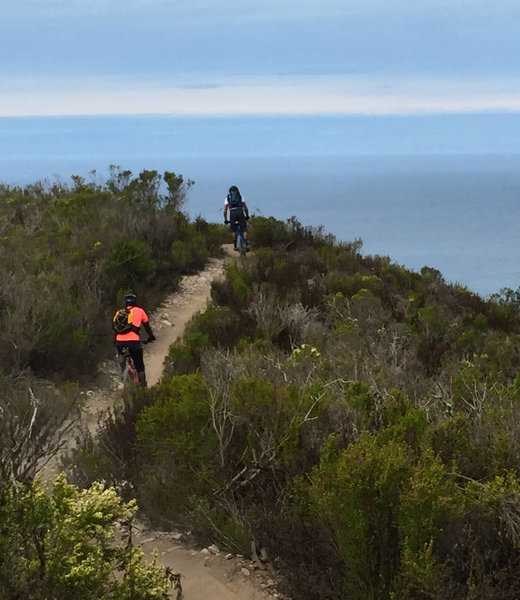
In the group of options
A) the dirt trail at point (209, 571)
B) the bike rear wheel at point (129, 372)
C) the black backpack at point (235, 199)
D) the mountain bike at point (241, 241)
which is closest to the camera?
the dirt trail at point (209, 571)

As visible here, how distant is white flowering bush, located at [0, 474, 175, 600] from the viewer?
10.0 ft

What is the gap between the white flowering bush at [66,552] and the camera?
3.06 meters

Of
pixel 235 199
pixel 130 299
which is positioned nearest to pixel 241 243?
pixel 235 199

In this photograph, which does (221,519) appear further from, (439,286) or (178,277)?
(439,286)

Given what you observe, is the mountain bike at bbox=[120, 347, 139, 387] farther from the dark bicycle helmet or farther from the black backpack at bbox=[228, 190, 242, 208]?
the black backpack at bbox=[228, 190, 242, 208]

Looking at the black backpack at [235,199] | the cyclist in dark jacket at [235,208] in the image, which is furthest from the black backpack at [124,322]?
the black backpack at [235,199]

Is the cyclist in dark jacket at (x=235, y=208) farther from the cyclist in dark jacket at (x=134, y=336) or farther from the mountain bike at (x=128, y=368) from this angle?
the mountain bike at (x=128, y=368)

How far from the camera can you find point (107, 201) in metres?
17.0

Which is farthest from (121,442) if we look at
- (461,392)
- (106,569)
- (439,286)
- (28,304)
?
(439,286)

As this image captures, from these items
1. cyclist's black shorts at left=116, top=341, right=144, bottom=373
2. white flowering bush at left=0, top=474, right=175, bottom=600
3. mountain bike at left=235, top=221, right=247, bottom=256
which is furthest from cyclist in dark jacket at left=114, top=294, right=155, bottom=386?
mountain bike at left=235, top=221, right=247, bottom=256

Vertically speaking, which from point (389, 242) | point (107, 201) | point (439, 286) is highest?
point (107, 201)

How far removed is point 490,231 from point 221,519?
8175 inches

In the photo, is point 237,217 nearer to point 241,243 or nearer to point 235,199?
point 235,199

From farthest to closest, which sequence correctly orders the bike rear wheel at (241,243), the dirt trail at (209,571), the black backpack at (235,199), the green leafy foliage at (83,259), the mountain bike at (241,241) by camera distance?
the bike rear wheel at (241,243), the mountain bike at (241,241), the black backpack at (235,199), the green leafy foliage at (83,259), the dirt trail at (209,571)
